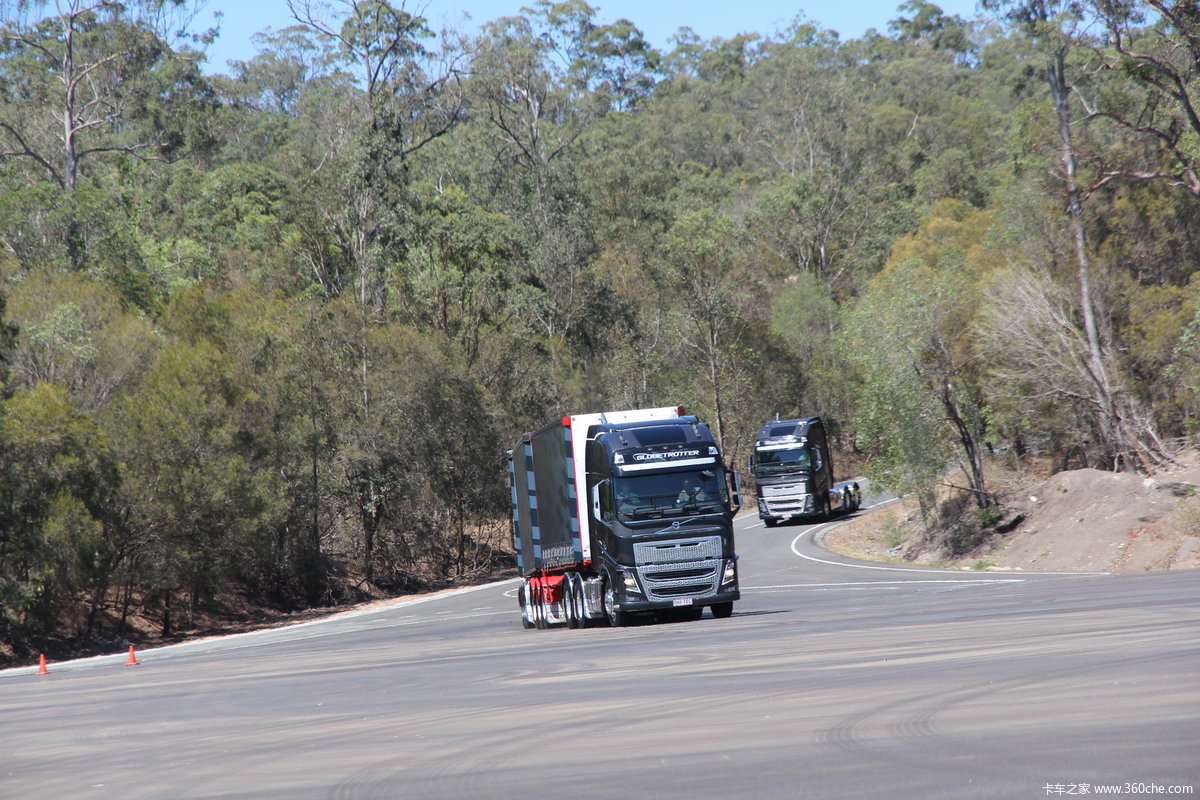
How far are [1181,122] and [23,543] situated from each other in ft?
130

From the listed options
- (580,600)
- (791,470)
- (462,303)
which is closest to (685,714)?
(580,600)

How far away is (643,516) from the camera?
21.1 m

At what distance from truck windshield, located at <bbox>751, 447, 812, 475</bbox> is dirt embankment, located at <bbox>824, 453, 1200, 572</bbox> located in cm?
941

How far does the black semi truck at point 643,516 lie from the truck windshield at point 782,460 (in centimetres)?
2712

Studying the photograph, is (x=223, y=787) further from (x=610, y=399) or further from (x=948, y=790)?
(x=610, y=399)

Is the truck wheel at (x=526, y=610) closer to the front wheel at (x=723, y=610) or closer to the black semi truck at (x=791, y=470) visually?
the front wheel at (x=723, y=610)

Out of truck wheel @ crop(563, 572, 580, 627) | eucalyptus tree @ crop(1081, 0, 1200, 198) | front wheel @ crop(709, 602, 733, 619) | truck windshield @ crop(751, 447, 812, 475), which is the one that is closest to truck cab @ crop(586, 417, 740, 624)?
front wheel @ crop(709, 602, 733, 619)

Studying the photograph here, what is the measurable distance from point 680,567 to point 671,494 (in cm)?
131

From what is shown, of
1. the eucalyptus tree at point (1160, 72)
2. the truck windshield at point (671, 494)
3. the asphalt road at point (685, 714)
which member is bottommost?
the asphalt road at point (685, 714)

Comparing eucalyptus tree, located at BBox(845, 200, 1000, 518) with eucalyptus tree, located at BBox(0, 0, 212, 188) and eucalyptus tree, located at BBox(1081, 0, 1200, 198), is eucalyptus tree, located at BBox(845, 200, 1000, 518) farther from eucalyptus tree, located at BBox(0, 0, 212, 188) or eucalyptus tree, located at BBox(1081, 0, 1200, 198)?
eucalyptus tree, located at BBox(0, 0, 212, 188)

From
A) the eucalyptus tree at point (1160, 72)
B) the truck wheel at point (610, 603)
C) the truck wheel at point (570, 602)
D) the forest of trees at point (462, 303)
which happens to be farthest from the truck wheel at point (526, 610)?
the eucalyptus tree at point (1160, 72)

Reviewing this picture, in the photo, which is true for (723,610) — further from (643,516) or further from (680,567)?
(643,516)

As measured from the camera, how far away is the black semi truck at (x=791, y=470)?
163ft

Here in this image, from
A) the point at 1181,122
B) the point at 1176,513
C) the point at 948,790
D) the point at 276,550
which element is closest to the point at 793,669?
the point at 948,790
